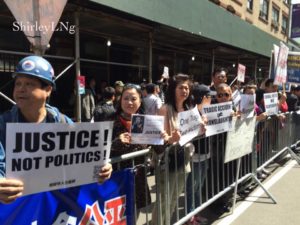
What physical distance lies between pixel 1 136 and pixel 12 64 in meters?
8.32

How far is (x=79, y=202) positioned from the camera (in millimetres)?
2889

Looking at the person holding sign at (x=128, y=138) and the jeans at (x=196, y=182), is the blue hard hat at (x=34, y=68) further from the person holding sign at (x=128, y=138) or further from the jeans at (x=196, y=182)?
the jeans at (x=196, y=182)

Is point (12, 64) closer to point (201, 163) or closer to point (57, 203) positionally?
point (201, 163)

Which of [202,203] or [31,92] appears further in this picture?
[202,203]

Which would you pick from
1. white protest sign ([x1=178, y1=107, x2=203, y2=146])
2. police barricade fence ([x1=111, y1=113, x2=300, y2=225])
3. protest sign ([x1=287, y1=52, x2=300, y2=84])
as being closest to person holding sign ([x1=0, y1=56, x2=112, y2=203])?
police barricade fence ([x1=111, y1=113, x2=300, y2=225])

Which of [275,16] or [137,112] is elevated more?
[275,16]

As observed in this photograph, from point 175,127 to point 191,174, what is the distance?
74cm

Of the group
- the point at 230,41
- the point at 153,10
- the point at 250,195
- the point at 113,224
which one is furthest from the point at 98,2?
the point at 230,41

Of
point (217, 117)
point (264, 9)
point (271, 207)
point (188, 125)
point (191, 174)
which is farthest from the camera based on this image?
point (264, 9)

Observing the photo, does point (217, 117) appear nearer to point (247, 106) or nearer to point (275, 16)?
point (247, 106)

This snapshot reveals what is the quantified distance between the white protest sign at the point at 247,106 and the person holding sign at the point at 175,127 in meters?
1.63

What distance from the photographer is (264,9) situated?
3381 cm

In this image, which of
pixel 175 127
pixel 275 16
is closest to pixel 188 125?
pixel 175 127

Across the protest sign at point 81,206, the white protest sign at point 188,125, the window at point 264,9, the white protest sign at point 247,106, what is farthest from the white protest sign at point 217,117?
the window at point 264,9
